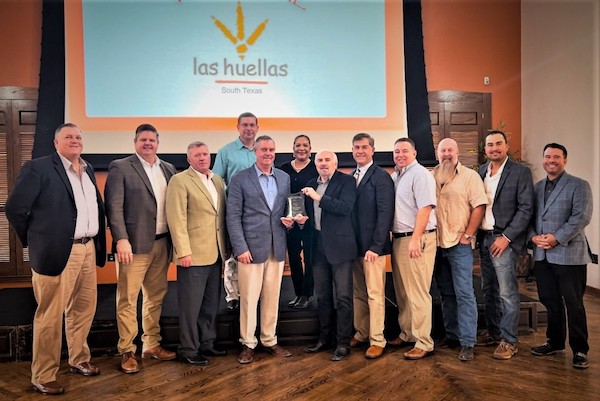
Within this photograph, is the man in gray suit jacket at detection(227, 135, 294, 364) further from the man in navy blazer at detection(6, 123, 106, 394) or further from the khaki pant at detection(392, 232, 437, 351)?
the man in navy blazer at detection(6, 123, 106, 394)

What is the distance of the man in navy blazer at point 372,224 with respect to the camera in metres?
3.36

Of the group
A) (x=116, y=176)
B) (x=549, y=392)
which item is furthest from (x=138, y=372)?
(x=549, y=392)

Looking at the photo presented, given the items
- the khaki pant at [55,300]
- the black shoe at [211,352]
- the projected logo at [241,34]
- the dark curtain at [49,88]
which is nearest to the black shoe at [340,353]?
the black shoe at [211,352]

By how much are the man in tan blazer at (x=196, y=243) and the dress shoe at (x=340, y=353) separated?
90 cm

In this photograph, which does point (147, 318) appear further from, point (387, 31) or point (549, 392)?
point (387, 31)

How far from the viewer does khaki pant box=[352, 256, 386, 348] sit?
136 inches

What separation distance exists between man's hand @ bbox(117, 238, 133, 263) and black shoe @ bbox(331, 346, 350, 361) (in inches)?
60.8

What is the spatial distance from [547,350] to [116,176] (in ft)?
10.5

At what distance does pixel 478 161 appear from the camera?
6246mm

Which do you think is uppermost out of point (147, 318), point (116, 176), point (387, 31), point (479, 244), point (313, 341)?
point (387, 31)

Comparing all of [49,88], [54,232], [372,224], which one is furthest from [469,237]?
[49,88]

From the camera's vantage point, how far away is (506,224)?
3.41 metres

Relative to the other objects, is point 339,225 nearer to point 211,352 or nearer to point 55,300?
point 211,352

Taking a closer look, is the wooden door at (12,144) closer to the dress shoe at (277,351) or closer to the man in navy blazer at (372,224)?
the dress shoe at (277,351)
